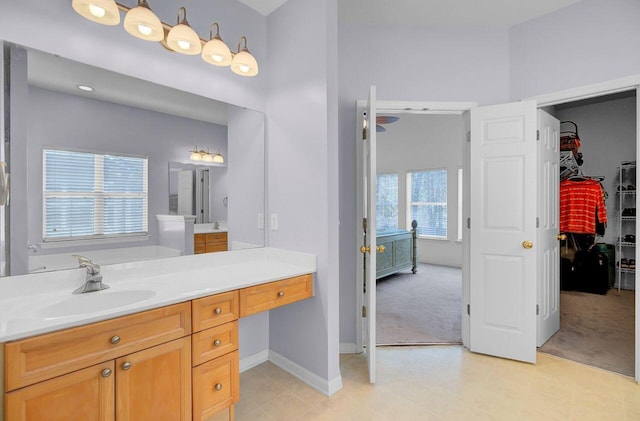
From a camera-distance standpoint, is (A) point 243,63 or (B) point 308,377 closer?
(A) point 243,63

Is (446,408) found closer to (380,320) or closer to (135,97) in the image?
(380,320)

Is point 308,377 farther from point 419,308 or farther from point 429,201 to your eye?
point 429,201

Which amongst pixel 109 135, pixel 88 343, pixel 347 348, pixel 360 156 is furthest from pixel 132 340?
pixel 360 156

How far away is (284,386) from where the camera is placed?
7.31 feet

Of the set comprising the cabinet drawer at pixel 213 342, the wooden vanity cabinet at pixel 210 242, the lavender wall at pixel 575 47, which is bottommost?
the cabinet drawer at pixel 213 342

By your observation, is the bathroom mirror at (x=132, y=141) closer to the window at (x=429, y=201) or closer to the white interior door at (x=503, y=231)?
the white interior door at (x=503, y=231)

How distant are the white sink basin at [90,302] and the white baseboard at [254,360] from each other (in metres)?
1.13

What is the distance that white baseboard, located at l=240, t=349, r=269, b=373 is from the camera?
8.02ft

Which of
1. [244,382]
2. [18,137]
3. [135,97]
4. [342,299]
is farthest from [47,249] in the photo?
[342,299]

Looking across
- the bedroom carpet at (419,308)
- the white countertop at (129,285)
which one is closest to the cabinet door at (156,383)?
the white countertop at (129,285)

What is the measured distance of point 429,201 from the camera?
6.76 m

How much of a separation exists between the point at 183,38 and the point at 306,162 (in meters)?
1.00

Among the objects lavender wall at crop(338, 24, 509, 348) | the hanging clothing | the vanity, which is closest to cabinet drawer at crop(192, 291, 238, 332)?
the vanity

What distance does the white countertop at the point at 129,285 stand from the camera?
1.22 m
